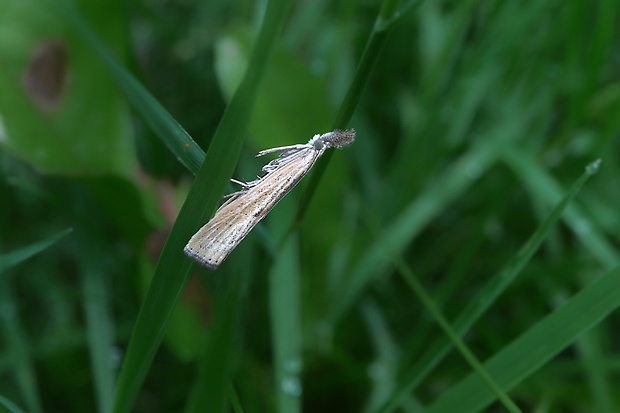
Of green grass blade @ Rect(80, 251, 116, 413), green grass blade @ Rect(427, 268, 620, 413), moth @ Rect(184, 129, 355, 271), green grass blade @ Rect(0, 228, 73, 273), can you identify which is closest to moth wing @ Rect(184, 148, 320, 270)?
moth @ Rect(184, 129, 355, 271)

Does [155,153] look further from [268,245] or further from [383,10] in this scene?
[383,10]

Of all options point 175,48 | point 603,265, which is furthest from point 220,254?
point 175,48

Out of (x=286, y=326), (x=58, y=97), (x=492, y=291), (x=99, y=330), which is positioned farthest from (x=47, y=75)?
(x=492, y=291)

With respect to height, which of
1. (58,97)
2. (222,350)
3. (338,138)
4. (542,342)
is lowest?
(542,342)

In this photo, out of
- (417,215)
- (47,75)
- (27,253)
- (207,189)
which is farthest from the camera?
(417,215)

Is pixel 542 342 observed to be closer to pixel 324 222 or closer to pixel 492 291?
pixel 492 291

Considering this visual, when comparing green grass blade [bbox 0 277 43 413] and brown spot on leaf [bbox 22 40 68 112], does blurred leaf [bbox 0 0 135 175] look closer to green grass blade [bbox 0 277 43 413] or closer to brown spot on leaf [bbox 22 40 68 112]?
brown spot on leaf [bbox 22 40 68 112]

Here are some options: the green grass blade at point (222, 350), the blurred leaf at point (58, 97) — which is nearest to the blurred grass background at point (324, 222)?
the blurred leaf at point (58, 97)
